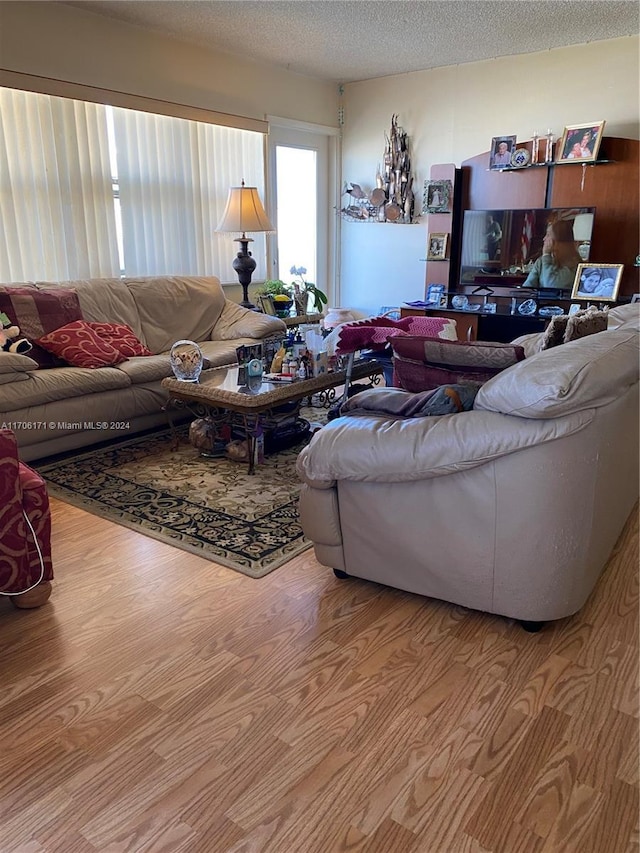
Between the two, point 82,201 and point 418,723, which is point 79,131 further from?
point 418,723

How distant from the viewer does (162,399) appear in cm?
378

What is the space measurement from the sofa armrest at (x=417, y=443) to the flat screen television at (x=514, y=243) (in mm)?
3496

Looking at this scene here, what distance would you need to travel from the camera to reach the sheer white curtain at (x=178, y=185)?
15.3 ft

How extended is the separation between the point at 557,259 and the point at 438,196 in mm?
1159

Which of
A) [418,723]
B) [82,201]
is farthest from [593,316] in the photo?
[82,201]

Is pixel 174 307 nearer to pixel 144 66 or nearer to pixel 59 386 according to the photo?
pixel 59 386

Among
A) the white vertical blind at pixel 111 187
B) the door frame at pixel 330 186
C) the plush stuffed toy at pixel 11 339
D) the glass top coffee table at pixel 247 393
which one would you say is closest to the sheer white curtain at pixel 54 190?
the white vertical blind at pixel 111 187

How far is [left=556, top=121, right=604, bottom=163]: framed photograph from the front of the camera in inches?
182

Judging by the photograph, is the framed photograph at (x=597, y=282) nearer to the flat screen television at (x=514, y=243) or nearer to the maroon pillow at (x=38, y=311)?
the flat screen television at (x=514, y=243)

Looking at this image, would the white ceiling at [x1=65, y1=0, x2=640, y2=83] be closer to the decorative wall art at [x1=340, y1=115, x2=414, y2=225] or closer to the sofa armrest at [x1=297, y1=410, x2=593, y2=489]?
the decorative wall art at [x1=340, y1=115, x2=414, y2=225]

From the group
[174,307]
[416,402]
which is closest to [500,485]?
[416,402]

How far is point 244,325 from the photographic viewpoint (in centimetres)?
463

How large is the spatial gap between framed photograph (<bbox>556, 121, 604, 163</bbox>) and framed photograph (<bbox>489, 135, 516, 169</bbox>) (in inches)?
14.0

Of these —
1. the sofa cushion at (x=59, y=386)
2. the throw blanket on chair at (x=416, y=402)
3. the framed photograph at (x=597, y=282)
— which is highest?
the framed photograph at (x=597, y=282)
